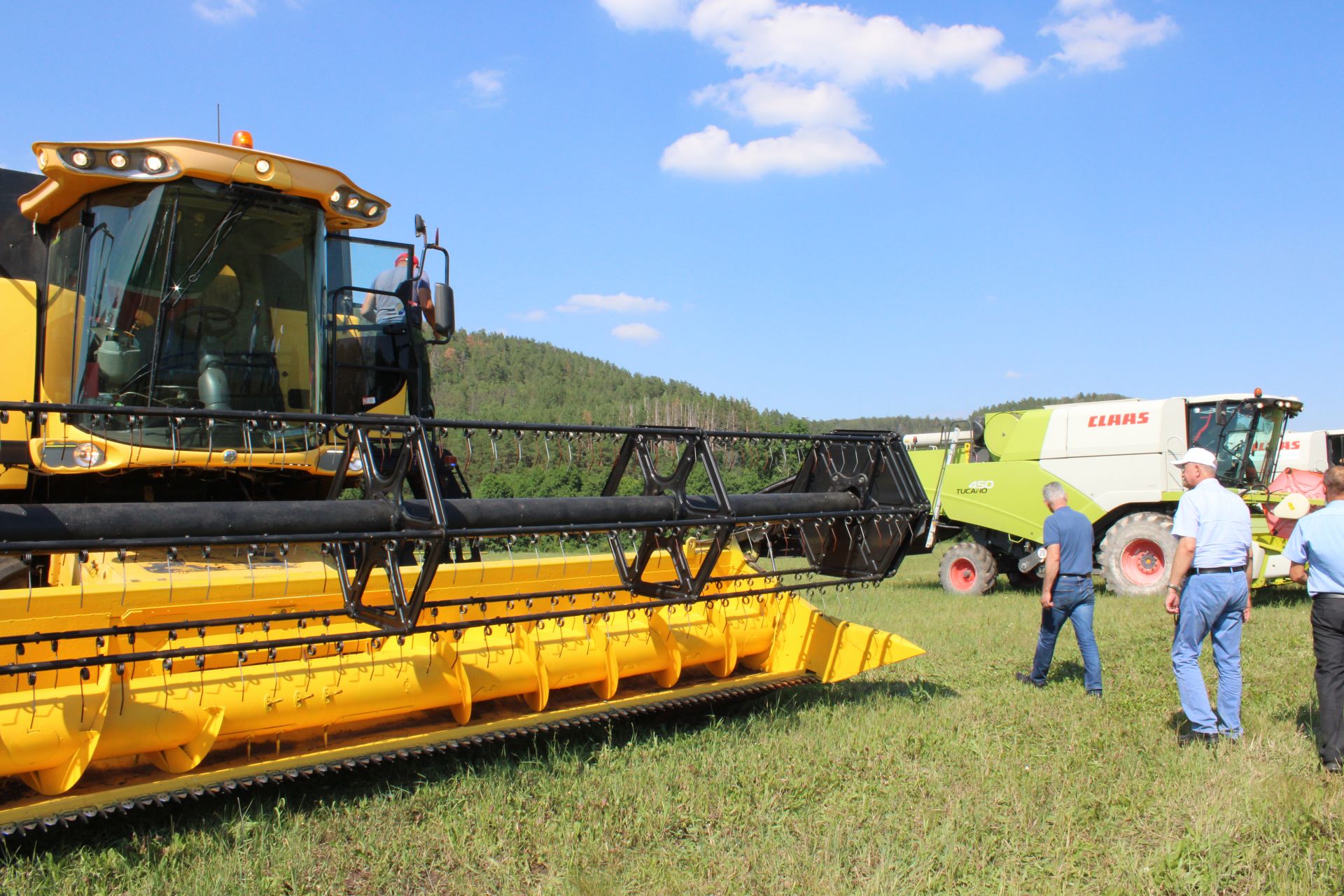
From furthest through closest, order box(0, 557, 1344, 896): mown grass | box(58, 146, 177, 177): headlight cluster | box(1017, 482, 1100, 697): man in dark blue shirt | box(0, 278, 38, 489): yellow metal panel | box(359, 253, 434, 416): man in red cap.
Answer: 1. box(1017, 482, 1100, 697): man in dark blue shirt
2. box(359, 253, 434, 416): man in red cap
3. box(0, 278, 38, 489): yellow metal panel
4. box(58, 146, 177, 177): headlight cluster
5. box(0, 557, 1344, 896): mown grass

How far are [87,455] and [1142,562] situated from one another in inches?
438

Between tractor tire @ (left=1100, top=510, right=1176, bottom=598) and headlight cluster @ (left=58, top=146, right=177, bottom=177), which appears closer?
headlight cluster @ (left=58, top=146, right=177, bottom=177)

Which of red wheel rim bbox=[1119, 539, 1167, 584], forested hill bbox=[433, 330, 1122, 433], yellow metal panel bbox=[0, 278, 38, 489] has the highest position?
forested hill bbox=[433, 330, 1122, 433]

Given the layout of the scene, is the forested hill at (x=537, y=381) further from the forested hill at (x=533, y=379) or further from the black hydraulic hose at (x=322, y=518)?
the black hydraulic hose at (x=322, y=518)

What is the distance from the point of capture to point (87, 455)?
427cm

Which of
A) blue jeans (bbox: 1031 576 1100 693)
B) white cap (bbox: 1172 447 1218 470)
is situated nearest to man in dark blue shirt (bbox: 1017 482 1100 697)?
blue jeans (bbox: 1031 576 1100 693)

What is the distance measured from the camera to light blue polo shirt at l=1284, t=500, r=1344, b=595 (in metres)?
4.66

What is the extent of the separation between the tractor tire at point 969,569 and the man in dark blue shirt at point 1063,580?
22.4ft

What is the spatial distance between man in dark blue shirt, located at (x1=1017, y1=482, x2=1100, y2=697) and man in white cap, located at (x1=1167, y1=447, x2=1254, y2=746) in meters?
1.19

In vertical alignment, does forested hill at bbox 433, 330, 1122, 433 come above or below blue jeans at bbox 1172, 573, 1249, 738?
above

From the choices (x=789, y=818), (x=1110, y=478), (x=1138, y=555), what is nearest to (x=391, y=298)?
(x=789, y=818)

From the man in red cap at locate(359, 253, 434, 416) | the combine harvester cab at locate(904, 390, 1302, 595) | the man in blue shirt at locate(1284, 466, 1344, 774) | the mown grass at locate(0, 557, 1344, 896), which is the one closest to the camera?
the mown grass at locate(0, 557, 1344, 896)

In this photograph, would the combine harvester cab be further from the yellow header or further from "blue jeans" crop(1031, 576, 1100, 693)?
the yellow header

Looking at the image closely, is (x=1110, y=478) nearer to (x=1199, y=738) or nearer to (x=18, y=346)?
(x=1199, y=738)
